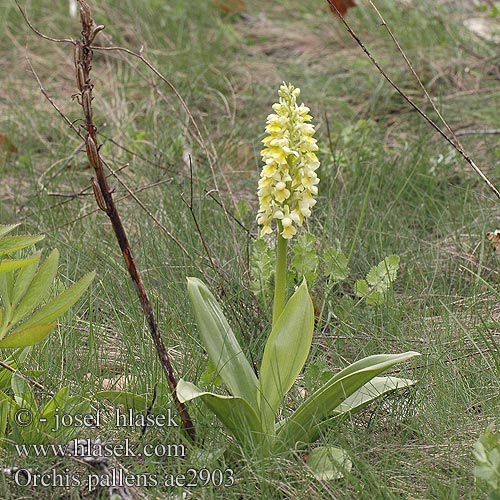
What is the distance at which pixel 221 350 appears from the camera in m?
1.79

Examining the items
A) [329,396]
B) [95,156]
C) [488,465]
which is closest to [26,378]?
[95,156]

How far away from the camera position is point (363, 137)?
355cm

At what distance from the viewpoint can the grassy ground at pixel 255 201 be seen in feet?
5.88

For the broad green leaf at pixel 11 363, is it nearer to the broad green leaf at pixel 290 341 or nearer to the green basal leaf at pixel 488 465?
the broad green leaf at pixel 290 341

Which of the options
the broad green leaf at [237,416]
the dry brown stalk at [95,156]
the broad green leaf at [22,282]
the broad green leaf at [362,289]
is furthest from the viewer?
the broad green leaf at [362,289]

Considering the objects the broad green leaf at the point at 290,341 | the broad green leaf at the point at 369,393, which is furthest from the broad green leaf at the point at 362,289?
the broad green leaf at the point at 290,341

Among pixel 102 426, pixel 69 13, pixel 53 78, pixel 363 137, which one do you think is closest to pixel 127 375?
pixel 102 426

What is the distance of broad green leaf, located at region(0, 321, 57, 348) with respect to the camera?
5.30 ft

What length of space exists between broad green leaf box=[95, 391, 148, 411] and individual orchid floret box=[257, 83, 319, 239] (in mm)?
476

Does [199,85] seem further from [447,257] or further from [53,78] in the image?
[447,257]

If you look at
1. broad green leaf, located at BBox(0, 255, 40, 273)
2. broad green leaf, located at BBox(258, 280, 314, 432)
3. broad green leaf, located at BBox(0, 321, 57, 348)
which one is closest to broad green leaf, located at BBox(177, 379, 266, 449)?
broad green leaf, located at BBox(258, 280, 314, 432)

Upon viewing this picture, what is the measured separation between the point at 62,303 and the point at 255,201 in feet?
5.51

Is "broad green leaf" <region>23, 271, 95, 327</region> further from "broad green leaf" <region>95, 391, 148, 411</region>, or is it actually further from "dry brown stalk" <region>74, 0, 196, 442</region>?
"broad green leaf" <region>95, 391, 148, 411</region>

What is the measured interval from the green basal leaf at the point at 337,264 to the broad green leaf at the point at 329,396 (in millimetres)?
667
